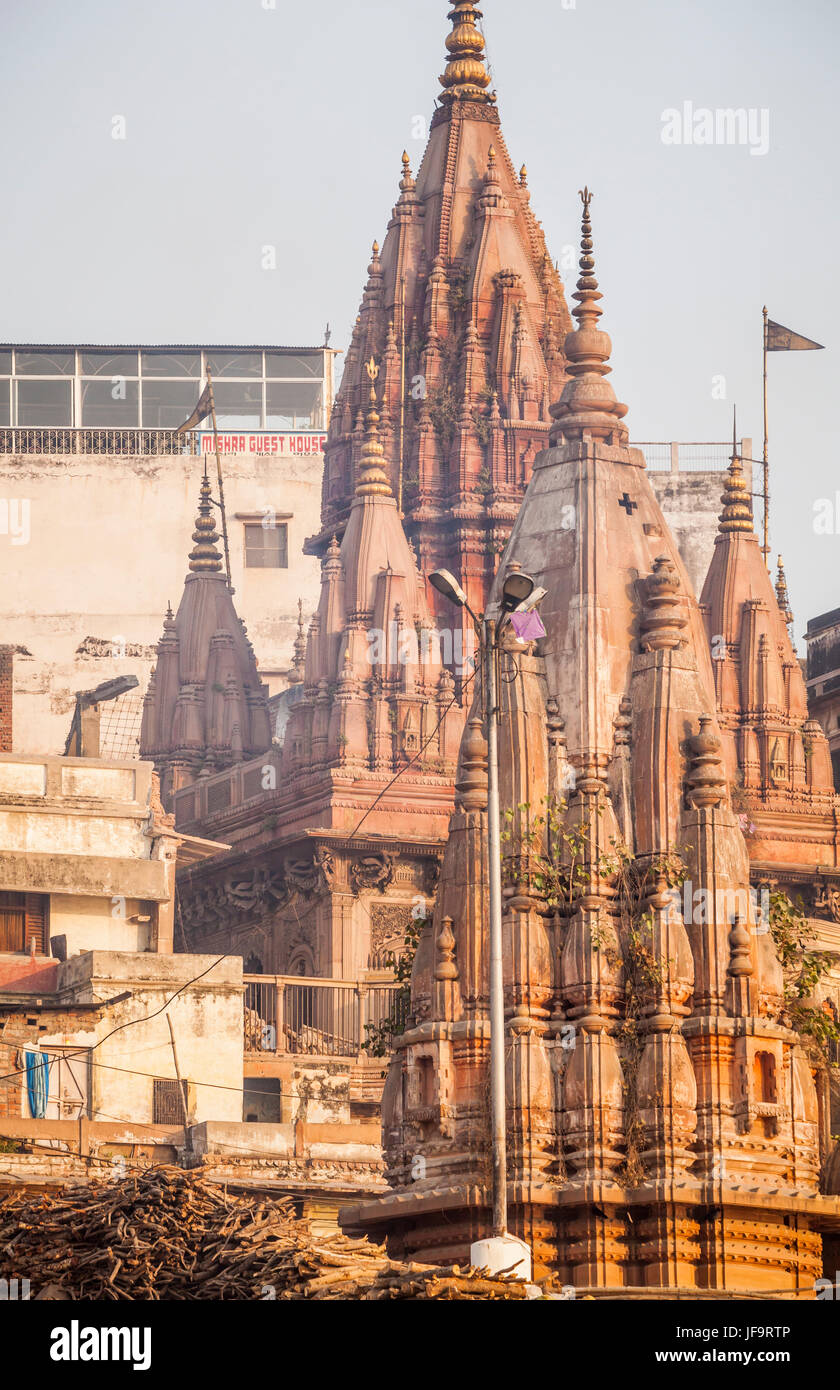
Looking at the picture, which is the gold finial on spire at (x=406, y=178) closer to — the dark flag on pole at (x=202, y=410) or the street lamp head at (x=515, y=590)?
the dark flag on pole at (x=202, y=410)

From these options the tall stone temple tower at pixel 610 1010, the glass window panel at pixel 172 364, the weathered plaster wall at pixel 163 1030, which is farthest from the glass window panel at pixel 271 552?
the tall stone temple tower at pixel 610 1010

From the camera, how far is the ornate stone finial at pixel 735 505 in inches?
2309

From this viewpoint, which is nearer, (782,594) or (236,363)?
(782,594)

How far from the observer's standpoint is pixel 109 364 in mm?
83688

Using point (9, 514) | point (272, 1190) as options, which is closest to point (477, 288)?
point (9, 514)

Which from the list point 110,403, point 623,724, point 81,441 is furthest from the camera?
point 110,403

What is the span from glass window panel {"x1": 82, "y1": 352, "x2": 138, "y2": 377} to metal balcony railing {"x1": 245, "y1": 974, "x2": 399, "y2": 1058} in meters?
35.0

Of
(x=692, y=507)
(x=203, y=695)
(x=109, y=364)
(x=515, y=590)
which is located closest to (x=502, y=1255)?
(x=515, y=590)

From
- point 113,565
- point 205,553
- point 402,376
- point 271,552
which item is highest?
point 271,552

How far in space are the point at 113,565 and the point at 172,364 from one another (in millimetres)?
8408

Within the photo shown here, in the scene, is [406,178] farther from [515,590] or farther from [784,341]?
[515,590]

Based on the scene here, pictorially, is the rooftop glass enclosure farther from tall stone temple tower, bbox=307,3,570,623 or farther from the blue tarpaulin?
the blue tarpaulin

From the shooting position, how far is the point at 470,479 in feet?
197
